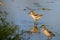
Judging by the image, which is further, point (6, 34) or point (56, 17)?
point (56, 17)

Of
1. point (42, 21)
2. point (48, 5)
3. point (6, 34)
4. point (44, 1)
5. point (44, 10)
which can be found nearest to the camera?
point (6, 34)

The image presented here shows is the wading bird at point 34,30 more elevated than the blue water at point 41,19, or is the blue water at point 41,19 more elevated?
the blue water at point 41,19

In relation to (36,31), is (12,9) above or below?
above

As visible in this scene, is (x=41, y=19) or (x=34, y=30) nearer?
(x=34, y=30)

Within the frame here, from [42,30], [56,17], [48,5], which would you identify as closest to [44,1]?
[48,5]

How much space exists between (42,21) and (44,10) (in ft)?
2.11

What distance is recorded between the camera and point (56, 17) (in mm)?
5047

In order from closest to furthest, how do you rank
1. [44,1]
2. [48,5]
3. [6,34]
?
[6,34] → [48,5] → [44,1]

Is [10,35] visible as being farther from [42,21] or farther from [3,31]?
[42,21]

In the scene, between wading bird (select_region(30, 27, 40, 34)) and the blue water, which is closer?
wading bird (select_region(30, 27, 40, 34))

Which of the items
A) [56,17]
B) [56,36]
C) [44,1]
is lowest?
[56,36]

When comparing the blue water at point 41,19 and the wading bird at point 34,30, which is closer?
the wading bird at point 34,30

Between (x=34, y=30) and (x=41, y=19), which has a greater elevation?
(x=41, y=19)

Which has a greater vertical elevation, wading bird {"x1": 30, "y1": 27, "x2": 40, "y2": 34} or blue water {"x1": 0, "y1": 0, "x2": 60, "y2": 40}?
blue water {"x1": 0, "y1": 0, "x2": 60, "y2": 40}
